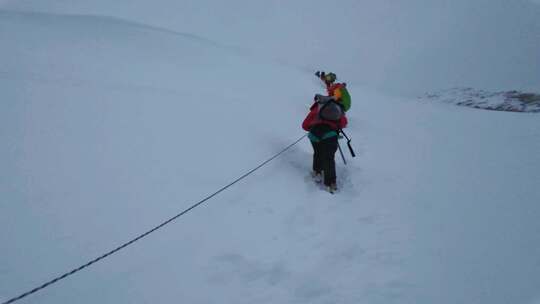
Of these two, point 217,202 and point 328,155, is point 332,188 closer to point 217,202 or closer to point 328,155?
point 328,155

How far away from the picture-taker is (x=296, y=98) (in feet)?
31.7

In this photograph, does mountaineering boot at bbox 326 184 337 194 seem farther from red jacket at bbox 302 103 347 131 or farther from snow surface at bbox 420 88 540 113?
snow surface at bbox 420 88 540 113

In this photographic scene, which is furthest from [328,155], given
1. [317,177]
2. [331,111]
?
[331,111]

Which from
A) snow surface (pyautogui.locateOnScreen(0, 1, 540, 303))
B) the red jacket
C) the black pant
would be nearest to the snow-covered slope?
snow surface (pyautogui.locateOnScreen(0, 1, 540, 303))

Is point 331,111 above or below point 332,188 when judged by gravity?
above

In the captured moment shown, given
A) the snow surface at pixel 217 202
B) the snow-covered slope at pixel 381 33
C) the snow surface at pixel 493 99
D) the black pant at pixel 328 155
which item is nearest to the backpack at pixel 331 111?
the black pant at pixel 328 155

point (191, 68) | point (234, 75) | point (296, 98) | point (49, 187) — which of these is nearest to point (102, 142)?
point (49, 187)

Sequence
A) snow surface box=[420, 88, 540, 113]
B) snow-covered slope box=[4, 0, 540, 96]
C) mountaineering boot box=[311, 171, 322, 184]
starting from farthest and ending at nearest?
1. snow-covered slope box=[4, 0, 540, 96]
2. snow surface box=[420, 88, 540, 113]
3. mountaineering boot box=[311, 171, 322, 184]

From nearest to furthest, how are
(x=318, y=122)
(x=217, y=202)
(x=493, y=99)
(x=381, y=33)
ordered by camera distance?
1. (x=217, y=202)
2. (x=318, y=122)
3. (x=493, y=99)
4. (x=381, y=33)

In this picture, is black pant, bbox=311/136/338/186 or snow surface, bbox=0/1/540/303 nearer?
snow surface, bbox=0/1/540/303

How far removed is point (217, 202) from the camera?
12.1ft

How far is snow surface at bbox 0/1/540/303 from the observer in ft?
8.41

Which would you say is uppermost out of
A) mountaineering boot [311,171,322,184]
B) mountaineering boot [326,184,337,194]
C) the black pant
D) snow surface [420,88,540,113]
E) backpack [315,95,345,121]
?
backpack [315,95,345,121]

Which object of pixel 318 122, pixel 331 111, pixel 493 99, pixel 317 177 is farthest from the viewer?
pixel 493 99
